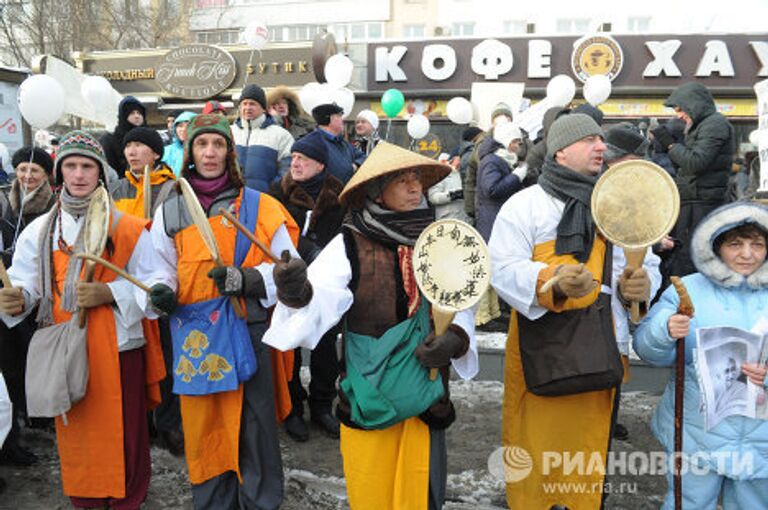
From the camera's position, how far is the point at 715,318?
8.32ft

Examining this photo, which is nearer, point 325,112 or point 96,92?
point 325,112

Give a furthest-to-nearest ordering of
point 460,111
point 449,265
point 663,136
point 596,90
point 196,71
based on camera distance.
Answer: point 196,71
point 460,111
point 596,90
point 663,136
point 449,265

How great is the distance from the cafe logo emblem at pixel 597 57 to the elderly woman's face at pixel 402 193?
578 inches

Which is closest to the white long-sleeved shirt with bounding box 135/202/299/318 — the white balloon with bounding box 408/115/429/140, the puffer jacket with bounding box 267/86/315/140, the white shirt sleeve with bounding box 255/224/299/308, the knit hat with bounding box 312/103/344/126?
the white shirt sleeve with bounding box 255/224/299/308

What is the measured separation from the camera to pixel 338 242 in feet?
7.83

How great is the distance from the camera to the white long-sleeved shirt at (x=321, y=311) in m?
2.19

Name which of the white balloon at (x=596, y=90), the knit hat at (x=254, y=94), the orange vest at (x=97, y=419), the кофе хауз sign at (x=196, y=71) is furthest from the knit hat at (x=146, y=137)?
the кофе хауз sign at (x=196, y=71)

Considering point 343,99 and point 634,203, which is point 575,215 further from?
point 343,99

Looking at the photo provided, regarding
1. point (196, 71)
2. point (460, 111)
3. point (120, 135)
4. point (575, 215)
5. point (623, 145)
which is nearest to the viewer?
point (575, 215)

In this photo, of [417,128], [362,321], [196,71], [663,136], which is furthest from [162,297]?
[196,71]

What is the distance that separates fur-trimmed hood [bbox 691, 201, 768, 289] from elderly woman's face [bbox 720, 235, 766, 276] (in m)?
0.03

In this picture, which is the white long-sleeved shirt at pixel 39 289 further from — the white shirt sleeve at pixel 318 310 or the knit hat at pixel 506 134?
the knit hat at pixel 506 134

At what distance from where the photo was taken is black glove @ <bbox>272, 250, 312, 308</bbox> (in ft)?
6.74

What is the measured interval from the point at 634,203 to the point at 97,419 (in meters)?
2.67
